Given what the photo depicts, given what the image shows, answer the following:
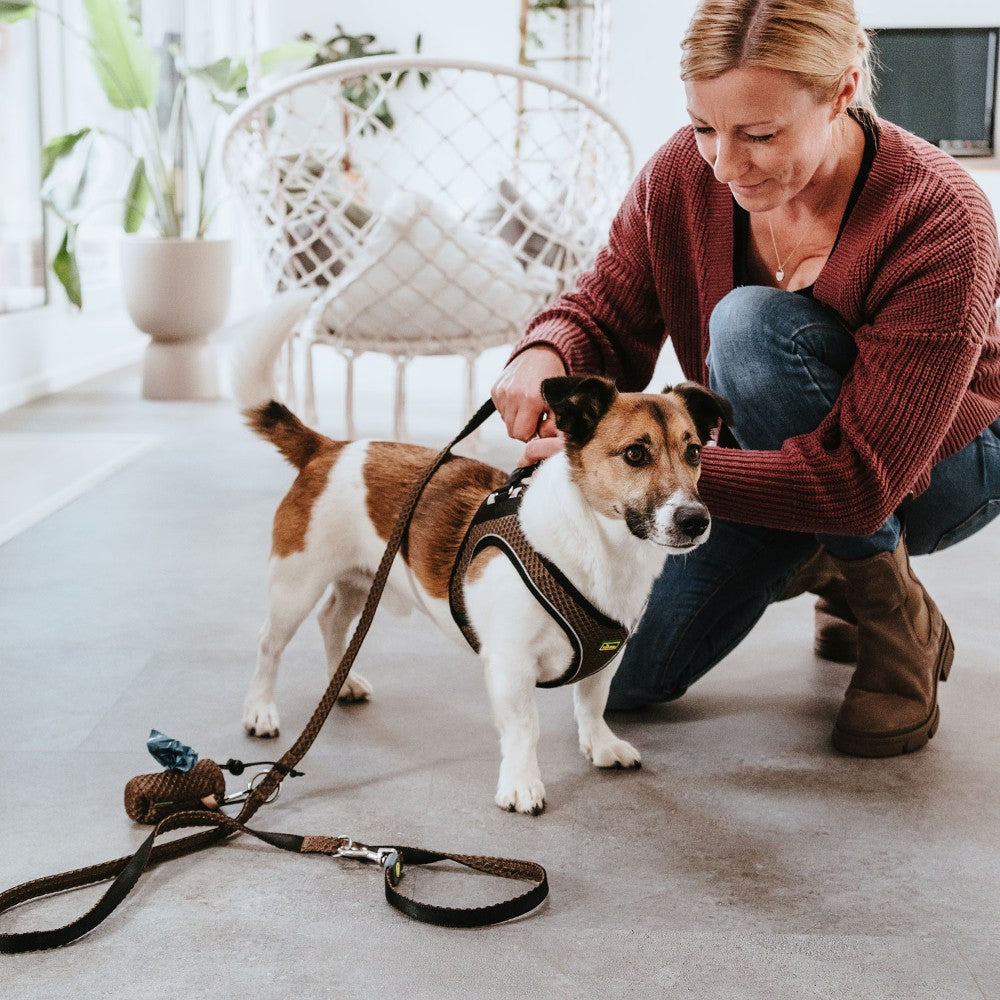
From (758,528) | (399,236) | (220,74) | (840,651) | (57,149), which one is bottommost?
(840,651)

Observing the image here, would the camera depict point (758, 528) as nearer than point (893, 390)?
No

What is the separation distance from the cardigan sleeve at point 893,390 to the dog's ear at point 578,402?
18cm

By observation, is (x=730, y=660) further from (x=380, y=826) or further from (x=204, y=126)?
(x=204, y=126)

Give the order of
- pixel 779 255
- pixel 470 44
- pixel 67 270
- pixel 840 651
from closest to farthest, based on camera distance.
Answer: pixel 779 255
pixel 840 651
pixel 67 270
pixel 470 44

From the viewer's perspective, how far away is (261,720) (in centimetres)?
168

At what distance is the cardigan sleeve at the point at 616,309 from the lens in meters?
1.73

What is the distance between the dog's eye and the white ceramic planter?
3.37 m

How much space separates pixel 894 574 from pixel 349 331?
2.06 metres

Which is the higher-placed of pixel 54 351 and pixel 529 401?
pixel 529 401

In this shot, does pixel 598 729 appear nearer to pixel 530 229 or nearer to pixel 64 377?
pixel 530 229

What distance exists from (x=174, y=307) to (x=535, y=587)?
132 inches

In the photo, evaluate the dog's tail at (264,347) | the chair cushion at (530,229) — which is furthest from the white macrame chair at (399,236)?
the dog's tail at (264,347)

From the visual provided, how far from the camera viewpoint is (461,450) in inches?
139

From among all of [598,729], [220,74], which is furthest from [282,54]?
[598,729]
